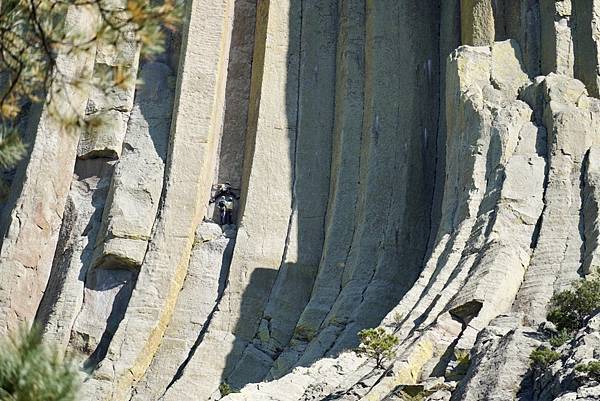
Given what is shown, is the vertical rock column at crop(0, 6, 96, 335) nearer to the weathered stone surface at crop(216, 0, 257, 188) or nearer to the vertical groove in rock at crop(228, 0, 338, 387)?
the weathered stone surface at crop(216, 0, 257, 188)

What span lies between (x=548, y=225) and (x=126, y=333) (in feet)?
26.6

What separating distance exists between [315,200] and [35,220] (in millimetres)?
5085

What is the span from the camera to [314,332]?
86.4ft

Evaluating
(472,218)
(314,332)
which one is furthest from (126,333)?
(472,218)

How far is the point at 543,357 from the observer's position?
1841cm

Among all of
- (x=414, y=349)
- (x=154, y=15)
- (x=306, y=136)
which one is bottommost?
(x=414, y=349)

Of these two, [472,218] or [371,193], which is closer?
[472,218]

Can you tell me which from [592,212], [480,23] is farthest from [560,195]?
[480,23]

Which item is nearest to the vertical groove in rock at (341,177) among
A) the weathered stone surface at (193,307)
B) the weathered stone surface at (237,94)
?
the weathered stone surface at (237,94)

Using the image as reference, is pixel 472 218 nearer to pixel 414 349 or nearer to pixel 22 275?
pixel 414 349

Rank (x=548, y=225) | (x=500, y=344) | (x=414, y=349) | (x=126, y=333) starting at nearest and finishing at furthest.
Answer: (x=500, y=344), (x=414, y=349), (x=548, y=225), (x=126, y=333)

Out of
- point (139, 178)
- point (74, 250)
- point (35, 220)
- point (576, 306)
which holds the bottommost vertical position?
point (576, 306)

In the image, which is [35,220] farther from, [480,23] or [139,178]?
[480,23]

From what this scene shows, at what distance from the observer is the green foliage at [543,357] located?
18305 mm
